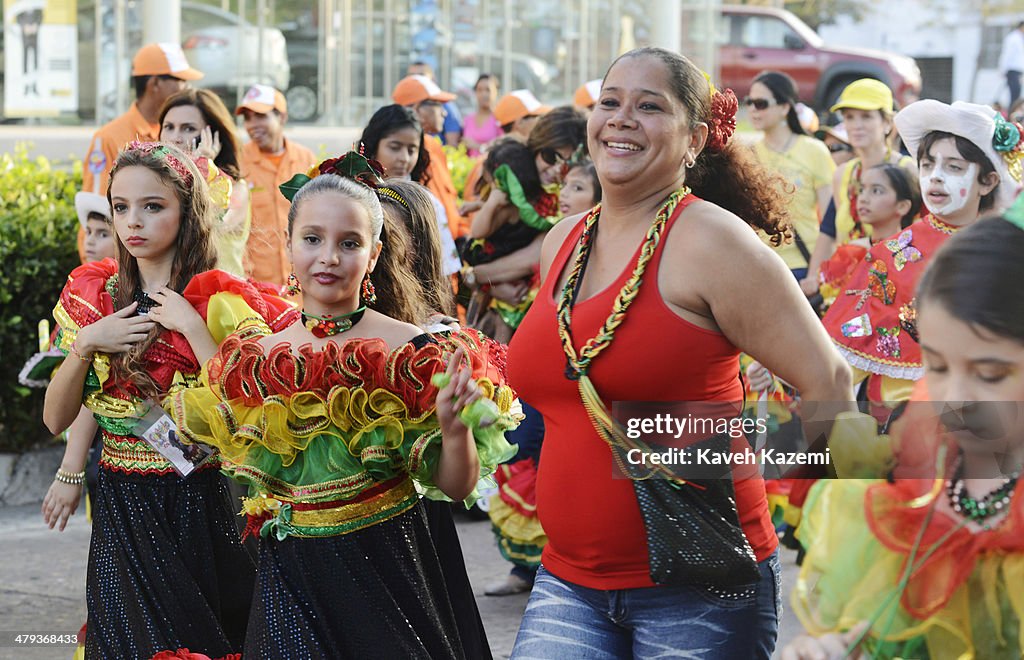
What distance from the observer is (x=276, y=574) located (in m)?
3.63

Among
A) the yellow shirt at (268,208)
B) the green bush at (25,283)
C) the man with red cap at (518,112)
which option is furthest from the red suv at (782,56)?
the green bush at (25,283)

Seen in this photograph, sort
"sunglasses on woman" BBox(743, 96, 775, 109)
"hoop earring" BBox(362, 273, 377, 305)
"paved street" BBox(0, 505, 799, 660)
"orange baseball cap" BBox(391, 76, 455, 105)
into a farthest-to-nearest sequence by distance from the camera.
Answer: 1. "orange baseball cap" BBox(391, 76, 455, 105)
2. "sunglasses on woman" BBox(743, 96, 775, 109)
3. "paved street" BBox(0, 505, 799, 660)
4. "hoop earring" BBox(362, 273, 377, 305)

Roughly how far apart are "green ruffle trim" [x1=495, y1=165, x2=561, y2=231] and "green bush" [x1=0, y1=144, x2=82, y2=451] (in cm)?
242

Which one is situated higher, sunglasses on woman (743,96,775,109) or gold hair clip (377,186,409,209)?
sunglasses on woman (743,96,775,109)

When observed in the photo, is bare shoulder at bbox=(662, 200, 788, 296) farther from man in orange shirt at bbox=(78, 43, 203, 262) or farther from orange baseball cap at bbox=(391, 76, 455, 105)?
orange baseball cap at bbox=(391, 76, 455, 105)

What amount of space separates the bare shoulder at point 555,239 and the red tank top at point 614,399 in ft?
1.11

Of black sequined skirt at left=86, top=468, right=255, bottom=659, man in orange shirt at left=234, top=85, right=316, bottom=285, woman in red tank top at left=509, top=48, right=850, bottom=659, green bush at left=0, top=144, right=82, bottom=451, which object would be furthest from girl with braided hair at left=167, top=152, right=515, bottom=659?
green bush at left=0, top=144, right=82, bottom=451

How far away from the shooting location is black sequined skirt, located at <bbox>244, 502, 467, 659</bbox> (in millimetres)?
3561

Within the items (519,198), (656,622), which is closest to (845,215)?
(519,198)

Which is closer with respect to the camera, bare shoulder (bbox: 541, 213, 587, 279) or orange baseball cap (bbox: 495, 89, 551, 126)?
bare shoulder (bbox: 541, 213, 587, 279)

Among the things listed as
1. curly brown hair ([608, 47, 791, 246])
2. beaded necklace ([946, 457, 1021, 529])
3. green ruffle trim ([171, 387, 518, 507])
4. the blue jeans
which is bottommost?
the blue jeans

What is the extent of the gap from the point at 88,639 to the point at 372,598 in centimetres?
122

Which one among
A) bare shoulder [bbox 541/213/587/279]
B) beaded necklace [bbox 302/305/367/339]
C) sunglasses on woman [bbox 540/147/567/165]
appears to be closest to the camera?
bare shoulder [bbox 541/213/587/279]

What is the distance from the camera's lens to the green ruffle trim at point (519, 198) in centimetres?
679
